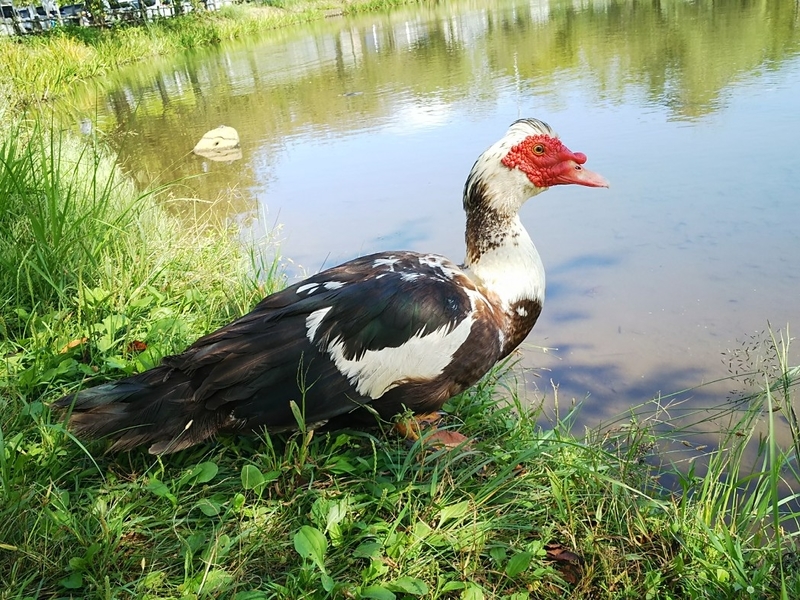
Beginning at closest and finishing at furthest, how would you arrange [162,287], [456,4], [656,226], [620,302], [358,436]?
[358,436] → [162,287] → [620,302] → [656,226] → [456,4]

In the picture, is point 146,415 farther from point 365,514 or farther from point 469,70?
point 469,70

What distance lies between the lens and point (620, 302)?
150 inches

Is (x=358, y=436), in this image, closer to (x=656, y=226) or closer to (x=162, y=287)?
(x=162, y=287)

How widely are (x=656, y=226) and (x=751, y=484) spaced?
2.70 meters

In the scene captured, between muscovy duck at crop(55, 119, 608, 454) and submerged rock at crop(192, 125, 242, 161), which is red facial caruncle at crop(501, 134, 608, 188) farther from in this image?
submerged rock at crop(192, 125, 242, 161)

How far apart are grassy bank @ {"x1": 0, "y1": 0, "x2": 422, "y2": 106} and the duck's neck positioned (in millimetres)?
3611

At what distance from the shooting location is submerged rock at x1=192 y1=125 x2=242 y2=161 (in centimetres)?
779

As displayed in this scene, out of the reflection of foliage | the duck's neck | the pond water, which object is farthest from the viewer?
the reflection of foliage

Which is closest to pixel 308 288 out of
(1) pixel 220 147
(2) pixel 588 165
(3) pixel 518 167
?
(3) pixel 518 167

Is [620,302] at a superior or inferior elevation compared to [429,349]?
inferior

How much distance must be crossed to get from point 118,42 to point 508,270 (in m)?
21.7

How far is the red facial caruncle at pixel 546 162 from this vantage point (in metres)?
2.48

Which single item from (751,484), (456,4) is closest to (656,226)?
(751,484)

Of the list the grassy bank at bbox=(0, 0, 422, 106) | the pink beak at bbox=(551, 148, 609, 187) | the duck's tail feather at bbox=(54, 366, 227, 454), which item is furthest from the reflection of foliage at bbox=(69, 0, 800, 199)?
the pink beak at bbox=(551, 148, 609, 187)
